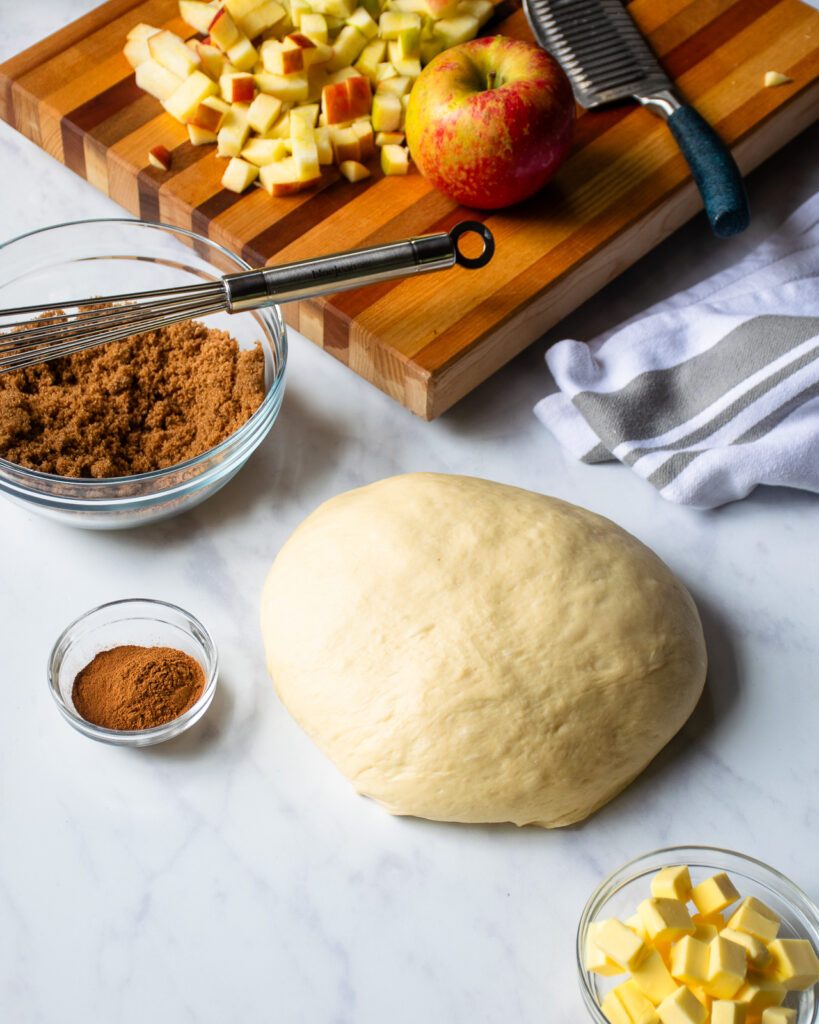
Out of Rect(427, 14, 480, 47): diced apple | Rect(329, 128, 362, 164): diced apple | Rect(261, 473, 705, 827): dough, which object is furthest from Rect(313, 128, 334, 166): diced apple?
Rect(261, 473, 705, 827): dough

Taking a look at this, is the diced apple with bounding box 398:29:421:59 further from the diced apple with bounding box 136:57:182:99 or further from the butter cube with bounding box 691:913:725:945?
the butter cube with bounding box 691:913:725:945

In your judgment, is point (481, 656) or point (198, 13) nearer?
point (481, 656)

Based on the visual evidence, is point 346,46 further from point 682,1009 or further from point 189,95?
point 682,1009

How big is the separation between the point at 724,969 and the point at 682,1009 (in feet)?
0.14

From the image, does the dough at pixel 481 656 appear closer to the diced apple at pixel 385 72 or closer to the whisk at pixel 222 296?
the whisk at pixel 222 296

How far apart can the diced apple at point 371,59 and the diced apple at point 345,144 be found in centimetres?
10

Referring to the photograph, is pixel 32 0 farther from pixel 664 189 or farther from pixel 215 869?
pixel 215 869

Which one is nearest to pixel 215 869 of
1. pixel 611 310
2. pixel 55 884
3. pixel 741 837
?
pixel 55 884

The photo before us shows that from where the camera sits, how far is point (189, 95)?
53.4 inches

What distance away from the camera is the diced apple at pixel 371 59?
1.38 meters

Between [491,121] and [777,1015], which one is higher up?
[491,121]

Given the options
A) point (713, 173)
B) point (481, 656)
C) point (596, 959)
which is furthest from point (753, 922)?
point (713, 173)

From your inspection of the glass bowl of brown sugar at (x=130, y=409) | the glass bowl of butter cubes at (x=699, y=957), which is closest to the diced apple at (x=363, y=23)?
the glass bowl of brown sugar at (x=130, y=409)

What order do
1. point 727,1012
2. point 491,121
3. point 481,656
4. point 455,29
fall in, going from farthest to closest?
1. point 455,29
2. point 491,121
3. point 481,656
4. point 727,1012
